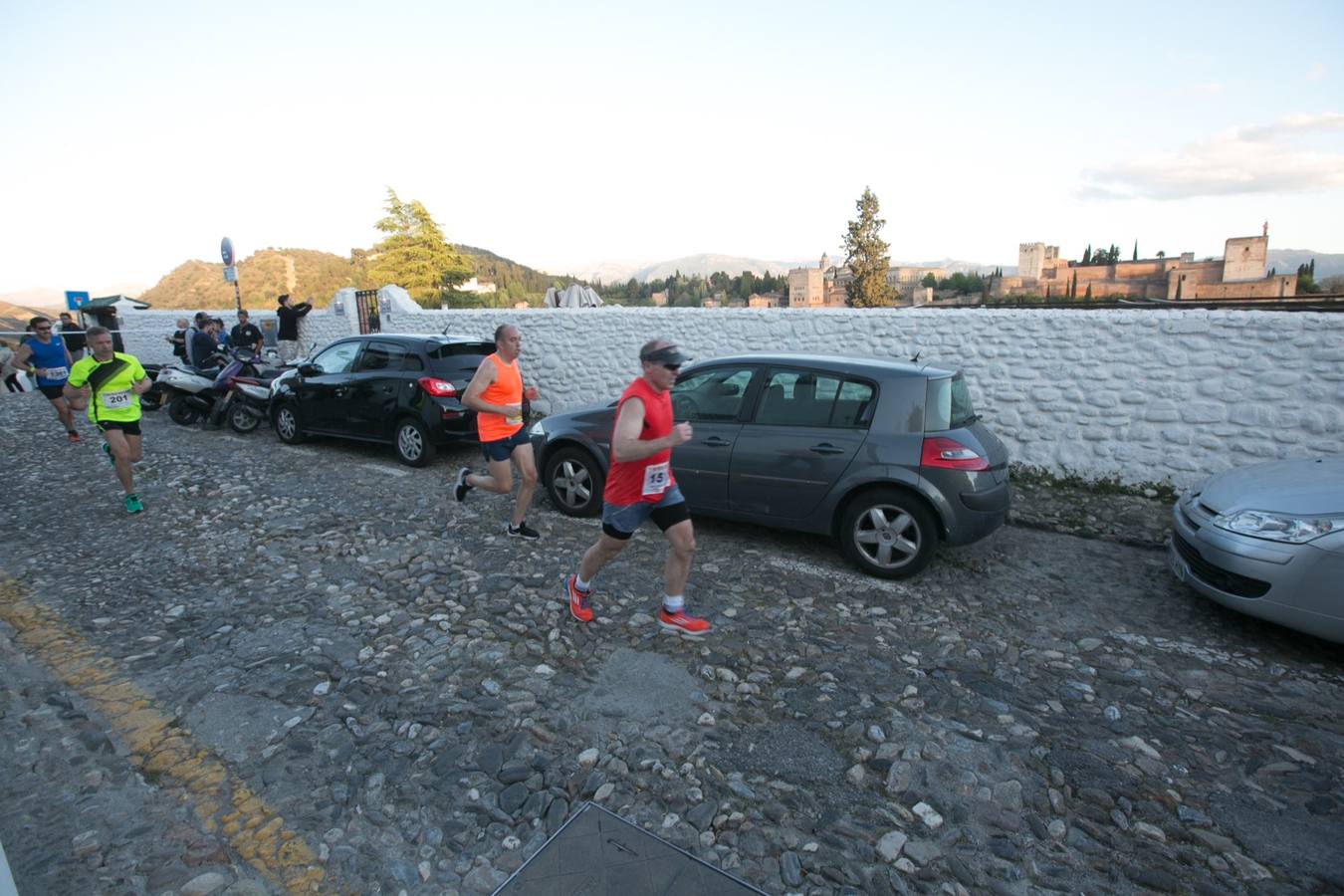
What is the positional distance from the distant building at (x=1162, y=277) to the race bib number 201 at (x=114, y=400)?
12.8 meters

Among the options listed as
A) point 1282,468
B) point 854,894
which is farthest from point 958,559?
point 854,894

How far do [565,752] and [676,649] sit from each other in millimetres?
1068

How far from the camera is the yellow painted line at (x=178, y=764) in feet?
8.25

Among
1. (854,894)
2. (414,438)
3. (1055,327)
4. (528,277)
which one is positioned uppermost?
(528,277)

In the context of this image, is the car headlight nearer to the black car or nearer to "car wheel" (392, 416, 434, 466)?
the black car

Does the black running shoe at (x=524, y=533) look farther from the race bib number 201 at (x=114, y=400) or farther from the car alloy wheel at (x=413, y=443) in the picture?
the race bib number 201 at (x=114, y=400)

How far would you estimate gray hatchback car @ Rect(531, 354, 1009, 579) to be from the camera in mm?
4883

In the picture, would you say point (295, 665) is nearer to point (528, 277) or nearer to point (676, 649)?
point (676, 649)

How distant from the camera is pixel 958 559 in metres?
5.50

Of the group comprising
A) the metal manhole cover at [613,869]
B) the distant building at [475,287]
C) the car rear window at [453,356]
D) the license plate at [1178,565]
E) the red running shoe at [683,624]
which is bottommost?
the metal manhole cover at [613,869]

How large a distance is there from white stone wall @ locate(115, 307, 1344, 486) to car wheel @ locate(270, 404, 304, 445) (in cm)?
655

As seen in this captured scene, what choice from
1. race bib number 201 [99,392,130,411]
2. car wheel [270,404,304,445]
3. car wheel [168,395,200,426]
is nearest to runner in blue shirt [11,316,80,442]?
car wheel [168,395,200,426]

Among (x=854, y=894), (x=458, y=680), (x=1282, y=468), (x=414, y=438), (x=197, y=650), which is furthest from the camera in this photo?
(x=414, y=438)

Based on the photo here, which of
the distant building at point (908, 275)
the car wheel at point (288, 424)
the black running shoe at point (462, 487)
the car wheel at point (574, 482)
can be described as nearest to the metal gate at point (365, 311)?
the car wheel at point (288, 424)
